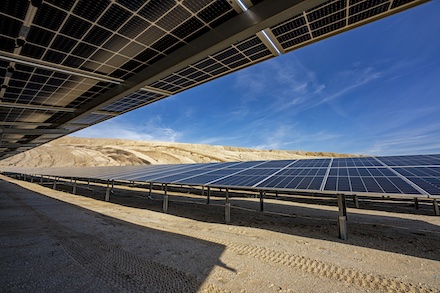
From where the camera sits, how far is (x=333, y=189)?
9.13 meters

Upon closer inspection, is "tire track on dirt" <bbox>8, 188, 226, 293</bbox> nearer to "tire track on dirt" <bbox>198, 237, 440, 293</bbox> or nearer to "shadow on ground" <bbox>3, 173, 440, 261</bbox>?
"tire track on dirt" <bbox>198, 237, 440, 293</bbox>

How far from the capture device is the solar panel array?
7.00 meters

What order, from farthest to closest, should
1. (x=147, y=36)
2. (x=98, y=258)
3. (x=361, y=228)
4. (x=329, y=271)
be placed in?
1. (x=361, y=228)
2. (x=147, y=36)
3. (x=98, y=258)
4. (x=329, y=271)

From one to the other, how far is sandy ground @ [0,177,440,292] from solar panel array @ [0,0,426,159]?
7989 millimetres

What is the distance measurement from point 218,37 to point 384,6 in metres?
5.62

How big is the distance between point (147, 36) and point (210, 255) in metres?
9.07

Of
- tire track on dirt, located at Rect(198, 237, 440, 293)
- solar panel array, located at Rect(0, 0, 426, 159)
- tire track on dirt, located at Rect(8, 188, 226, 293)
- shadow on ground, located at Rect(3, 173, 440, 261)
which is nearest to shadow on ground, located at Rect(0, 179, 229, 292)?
tire track on dirt, located at Rect(8, 188, 226, 293)

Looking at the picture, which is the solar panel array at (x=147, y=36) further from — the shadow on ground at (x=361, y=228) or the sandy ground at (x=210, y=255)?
the shadow on ground at (x=361, y=228)

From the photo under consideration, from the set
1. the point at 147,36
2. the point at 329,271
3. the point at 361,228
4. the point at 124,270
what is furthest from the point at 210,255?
the point at 361,228

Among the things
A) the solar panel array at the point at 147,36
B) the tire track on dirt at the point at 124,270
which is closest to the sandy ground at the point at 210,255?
the tire track on dirt at the point at 124,270

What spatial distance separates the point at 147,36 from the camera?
28.1ft

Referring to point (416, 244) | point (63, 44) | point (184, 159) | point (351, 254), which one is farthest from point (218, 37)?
point (184, 159)

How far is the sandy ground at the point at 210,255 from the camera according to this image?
6156mm

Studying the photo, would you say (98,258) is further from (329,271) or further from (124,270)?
(329,271)
